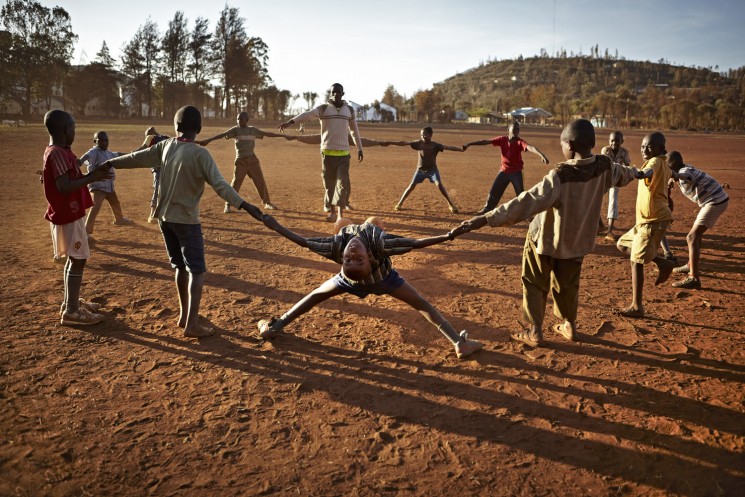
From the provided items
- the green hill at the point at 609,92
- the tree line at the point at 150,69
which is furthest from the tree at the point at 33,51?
the green hill at the point at 609,92

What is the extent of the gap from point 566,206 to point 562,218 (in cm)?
10

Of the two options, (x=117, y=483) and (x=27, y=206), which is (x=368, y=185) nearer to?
(x=27, y=206)

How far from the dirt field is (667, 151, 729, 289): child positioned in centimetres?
29

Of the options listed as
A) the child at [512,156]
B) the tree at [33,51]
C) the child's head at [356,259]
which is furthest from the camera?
the tree at [33,51]

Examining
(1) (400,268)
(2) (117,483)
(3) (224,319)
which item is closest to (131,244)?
(3) (224,319)

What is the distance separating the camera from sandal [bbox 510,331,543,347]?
4.24 m

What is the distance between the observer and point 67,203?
432 centimetres

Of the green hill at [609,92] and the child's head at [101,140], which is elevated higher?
the green hill at [609,92]

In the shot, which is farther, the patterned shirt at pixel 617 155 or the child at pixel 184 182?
the patterned shirt at pixel 617 155

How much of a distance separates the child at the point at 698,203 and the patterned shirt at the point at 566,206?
2.48 m

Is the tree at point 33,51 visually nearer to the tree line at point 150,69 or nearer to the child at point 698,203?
the tree line at point 150,69

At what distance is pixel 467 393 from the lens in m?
3.48

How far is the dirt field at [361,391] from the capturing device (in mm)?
2658

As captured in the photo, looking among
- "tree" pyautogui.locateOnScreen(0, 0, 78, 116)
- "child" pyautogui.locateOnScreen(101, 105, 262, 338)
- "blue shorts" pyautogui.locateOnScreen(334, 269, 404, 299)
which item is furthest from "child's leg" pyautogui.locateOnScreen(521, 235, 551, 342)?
"tree" pyautogui.locateOnScreen(0, 0, 78, 116)
